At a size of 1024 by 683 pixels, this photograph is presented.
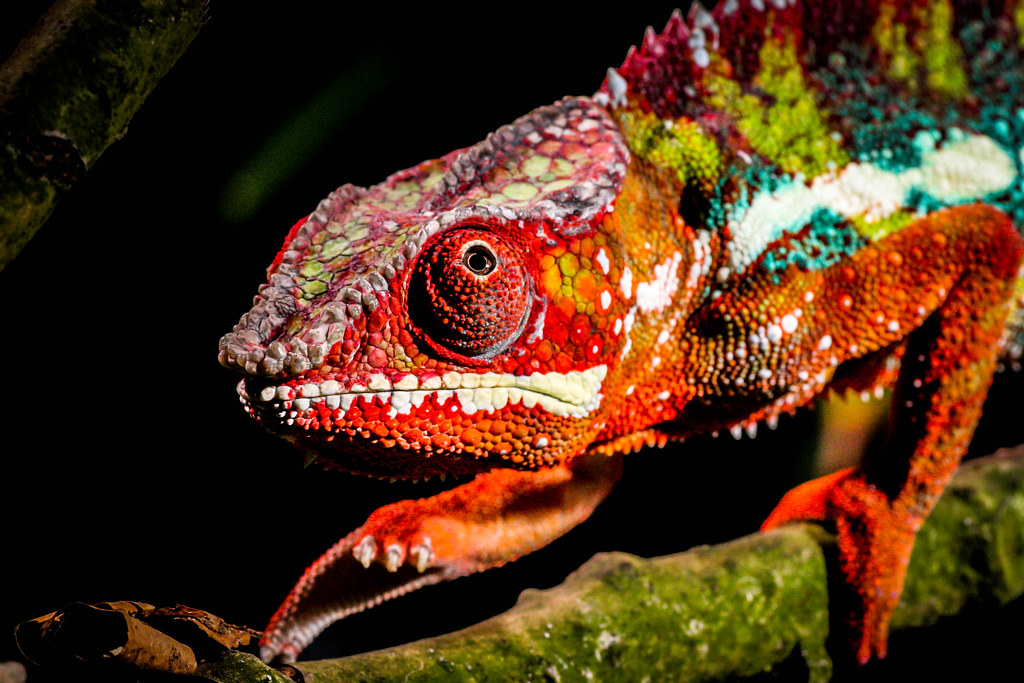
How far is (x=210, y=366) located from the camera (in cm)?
186

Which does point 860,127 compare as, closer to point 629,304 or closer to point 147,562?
point 629,304

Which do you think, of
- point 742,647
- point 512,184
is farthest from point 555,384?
point 742,647

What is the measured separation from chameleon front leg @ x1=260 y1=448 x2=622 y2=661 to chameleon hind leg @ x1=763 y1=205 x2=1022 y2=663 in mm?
685

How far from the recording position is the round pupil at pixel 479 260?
119cm

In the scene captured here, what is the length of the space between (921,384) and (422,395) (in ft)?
4.04

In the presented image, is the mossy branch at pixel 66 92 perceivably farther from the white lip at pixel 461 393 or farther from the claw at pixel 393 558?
the claw at pixel 393 558

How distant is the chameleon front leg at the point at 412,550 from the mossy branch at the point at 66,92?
85cm

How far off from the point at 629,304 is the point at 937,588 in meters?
1.09

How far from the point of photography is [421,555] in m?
1.46

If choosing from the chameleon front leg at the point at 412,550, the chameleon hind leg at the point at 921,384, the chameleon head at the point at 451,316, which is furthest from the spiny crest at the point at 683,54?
the chameleon front leg at the point at 412,550

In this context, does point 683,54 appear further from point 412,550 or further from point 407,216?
point 412,550

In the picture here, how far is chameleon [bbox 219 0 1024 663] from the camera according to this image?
1.20 metres

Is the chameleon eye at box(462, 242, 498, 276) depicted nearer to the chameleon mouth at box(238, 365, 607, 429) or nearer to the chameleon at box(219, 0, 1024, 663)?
the chameleon at box(219, 0, 1024, 663)

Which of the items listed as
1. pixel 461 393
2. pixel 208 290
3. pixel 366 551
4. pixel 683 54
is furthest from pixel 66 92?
pixel 683 54
